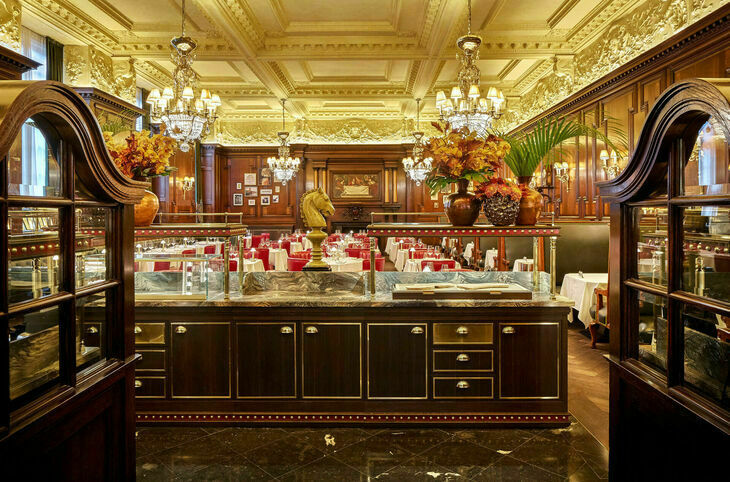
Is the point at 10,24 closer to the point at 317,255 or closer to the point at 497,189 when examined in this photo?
the point at 317,255

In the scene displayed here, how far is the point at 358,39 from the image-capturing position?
8289 millimetres

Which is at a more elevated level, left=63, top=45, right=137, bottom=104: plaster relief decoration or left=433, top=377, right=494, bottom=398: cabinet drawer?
left=63, top=45, right=137, bottom=104: plaster relief decoration

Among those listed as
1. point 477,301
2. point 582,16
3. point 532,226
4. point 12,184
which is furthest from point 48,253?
point 582,16

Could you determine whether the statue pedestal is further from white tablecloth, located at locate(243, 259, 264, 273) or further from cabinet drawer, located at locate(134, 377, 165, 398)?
white tablecloth, located at locate(243, 259, 264, 273)

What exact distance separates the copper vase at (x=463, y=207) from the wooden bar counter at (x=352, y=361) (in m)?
0.63

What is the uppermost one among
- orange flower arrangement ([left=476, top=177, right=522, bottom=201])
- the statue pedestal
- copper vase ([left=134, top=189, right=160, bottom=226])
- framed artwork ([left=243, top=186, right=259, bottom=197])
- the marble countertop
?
framed artwork ([left=243, top=186, right=259, bottom=197])

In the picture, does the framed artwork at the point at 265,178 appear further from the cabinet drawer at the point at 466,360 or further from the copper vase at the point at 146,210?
the cabinet drawer at the point at 466,360

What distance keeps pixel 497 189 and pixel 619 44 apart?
5202mm

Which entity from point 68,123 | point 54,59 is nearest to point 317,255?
point 68,123

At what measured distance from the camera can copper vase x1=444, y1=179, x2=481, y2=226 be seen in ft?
11.2

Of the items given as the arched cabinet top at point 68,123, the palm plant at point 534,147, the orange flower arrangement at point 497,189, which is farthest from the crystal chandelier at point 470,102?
the arched cabinet top at point 68,123

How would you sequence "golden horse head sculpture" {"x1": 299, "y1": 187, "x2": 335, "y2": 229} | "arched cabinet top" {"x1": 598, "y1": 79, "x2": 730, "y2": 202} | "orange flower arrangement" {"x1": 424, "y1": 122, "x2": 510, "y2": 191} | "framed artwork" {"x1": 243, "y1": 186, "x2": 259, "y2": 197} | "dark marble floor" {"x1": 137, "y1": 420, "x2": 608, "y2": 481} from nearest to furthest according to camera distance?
"arched cabinet top" {"x1": 598, "y1": 79, "x2": 730, "y2": 202}, "dark marble floor" {"x1": 137, "y1": 420, "x2": 608, "y2": 481}, "orange flower arrangement" {"x1": 424, "y1": 122, "x2": 510, "y2": 191}, "golden horse head sculpture" {"x1": 299, "y1": 187, "x2": 335, "y2": 229}, "framed artwork" {"x1": 243, "y1": 186, "x2": 259, "y2": 197}

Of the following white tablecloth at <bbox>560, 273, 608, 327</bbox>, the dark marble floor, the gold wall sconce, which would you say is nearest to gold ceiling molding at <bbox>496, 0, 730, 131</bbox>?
the gold wall sconce

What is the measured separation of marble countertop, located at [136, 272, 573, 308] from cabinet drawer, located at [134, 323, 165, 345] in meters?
0.15
